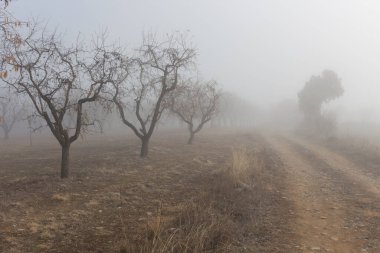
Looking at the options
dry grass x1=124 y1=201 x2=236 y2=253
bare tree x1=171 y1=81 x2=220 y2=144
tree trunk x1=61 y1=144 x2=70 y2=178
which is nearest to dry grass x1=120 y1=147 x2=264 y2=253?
dry grass x1=124 y1=201 x2=236 y2=253

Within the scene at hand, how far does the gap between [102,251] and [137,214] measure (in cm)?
338

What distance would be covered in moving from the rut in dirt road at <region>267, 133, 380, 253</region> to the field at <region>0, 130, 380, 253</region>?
0.03m

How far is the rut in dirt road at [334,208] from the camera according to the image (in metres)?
9.35

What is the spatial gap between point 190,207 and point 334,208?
4.88 m

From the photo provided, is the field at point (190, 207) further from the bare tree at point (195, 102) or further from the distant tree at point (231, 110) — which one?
the distant tree at point (231, 110)

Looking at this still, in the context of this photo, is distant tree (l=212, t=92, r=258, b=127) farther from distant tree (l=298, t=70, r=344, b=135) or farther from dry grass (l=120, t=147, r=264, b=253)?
dry grass (l=120, t=147, r=264, b=253)

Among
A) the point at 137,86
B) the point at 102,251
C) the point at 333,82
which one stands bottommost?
the point at 102,251

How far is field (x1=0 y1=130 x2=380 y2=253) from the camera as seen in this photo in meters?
9.07

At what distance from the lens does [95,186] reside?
52.3 feet

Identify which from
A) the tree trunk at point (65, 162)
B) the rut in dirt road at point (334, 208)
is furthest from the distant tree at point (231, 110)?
the tree trunk at point (65, 162)

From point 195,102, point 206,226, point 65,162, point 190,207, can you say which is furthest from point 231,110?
point 206,226

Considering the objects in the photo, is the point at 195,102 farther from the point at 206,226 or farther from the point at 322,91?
the point at 322,91

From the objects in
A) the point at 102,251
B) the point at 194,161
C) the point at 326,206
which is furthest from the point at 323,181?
the point at 102,251

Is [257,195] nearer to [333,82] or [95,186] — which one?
[95,186]
